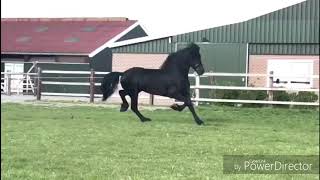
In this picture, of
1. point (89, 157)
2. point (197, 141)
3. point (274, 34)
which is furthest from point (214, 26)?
point (89, 157)

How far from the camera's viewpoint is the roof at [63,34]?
34.8 meters

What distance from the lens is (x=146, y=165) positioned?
664 cm

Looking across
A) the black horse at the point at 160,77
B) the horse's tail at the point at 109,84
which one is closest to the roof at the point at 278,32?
the black horse at the point at 160,77

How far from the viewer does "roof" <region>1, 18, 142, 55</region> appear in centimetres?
3475

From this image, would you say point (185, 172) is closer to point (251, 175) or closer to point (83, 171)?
point (251, 175)

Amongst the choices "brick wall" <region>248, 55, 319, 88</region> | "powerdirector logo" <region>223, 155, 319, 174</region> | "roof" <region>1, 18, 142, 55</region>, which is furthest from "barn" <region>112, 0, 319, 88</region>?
"powerdirector logo" <region>223, 155, 319, 174</region>

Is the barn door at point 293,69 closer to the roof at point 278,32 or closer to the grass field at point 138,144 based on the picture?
the roof at point 278,32

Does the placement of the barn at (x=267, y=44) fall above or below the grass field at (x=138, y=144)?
above

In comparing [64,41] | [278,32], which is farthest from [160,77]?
[64,41]

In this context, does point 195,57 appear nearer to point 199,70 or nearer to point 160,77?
point 199,70

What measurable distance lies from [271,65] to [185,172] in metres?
19.1

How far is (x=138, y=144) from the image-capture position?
865cm

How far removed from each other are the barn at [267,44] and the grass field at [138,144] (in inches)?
389

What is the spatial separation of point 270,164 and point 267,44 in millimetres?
18301
